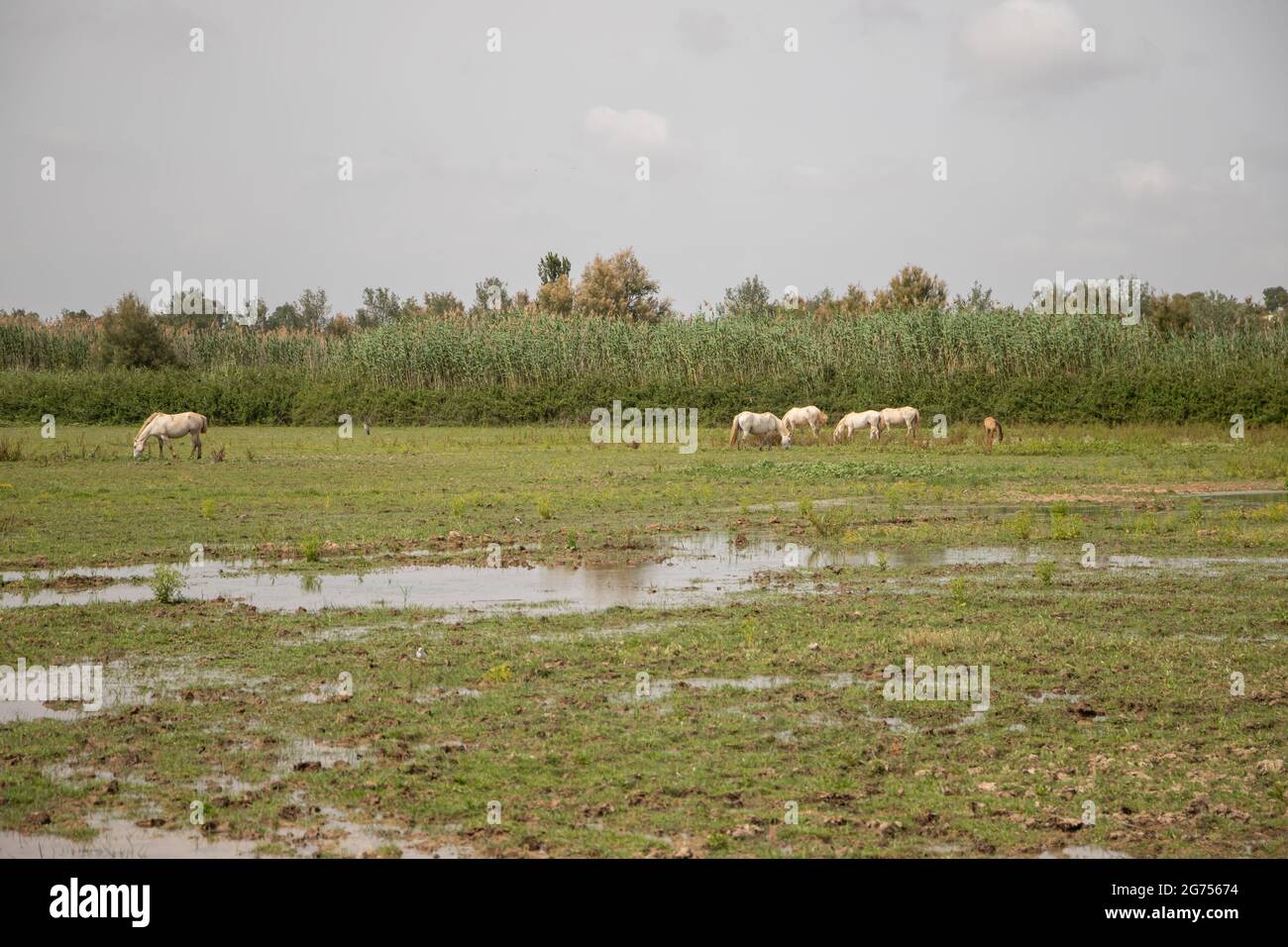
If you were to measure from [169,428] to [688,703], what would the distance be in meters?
26.0

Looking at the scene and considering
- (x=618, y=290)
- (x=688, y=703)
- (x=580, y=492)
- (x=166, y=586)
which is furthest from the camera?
(x=618, y=290)

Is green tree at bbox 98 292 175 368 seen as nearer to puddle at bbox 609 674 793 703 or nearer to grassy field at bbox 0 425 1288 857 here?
grassy field at bbox 0 425 1288 857

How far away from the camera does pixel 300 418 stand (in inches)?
1977

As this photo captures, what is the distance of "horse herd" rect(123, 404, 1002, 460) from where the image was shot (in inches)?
1265

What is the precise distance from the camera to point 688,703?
361 inches

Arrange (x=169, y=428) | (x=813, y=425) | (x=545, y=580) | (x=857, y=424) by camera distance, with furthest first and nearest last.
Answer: (x=813, y=425) < (x=857, y=424) < (x=169, y=428) < (x=545, y=580)

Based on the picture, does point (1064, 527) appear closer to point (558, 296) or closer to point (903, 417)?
point (903, 417)

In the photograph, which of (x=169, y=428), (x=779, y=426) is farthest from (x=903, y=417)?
(x=169, y=428)

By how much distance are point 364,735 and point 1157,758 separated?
16.1 ft

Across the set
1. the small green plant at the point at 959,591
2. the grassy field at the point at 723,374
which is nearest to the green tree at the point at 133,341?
the grassy field at the point at 723,374

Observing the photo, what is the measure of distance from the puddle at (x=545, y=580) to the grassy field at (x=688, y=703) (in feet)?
1.19

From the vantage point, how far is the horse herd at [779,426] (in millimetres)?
32125
